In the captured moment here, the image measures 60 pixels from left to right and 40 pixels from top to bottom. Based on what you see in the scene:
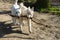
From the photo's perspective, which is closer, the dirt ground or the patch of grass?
the dirt ground

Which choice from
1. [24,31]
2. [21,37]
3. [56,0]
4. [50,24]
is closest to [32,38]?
[21,37]

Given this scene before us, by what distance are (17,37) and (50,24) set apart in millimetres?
A: 2760

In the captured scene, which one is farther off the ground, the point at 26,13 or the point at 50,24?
the point at 26,13

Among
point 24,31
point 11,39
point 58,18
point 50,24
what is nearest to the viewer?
point 11,39

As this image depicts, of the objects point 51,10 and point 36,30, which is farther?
point 51,10

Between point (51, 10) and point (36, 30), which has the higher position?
point (51, 10)

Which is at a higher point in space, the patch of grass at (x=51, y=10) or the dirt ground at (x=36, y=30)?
the patch of grass at (x=51, y=10)

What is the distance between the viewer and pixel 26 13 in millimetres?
8852

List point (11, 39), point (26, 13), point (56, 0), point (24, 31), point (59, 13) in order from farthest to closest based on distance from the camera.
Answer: point (56, 0)
point (59, 13)
point (24, 31)
point (26, 13)
point (11, 39)

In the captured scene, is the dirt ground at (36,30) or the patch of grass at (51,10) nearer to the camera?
the dirt ground at (36,30)

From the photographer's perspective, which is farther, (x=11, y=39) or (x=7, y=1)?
(x=7, y=1)

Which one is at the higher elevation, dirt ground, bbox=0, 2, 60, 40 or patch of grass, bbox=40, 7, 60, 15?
patch of grass, bbox=40, 7, 60, 15

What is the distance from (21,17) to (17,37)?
0.96 metres

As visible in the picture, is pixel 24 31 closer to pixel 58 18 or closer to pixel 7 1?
pixel 58 18
